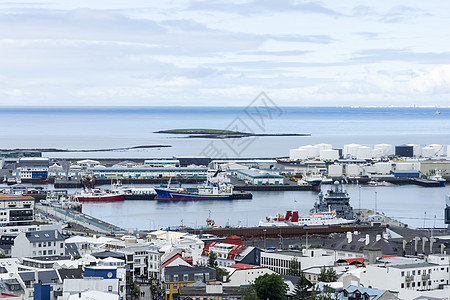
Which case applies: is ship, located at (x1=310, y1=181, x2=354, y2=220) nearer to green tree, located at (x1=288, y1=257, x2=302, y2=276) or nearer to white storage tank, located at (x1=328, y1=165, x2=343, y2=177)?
green tree, located at (x1=288, y1=257, x2=302, y2=276)

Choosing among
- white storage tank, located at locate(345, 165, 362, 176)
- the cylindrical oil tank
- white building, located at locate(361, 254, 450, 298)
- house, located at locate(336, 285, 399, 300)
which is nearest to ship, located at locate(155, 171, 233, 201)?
white storage tank, located at locate(345, 165, 362, 176)

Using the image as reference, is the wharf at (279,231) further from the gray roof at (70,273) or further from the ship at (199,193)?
the ship at (199,193)

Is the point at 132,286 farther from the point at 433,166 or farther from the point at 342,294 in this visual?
the point at 433,166

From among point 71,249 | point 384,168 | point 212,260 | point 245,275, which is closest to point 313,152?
point 384,168

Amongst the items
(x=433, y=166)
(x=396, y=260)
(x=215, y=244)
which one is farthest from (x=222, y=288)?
(x=433, y=166)

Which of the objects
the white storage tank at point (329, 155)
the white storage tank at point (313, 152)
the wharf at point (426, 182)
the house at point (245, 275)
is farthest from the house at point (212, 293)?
the white storage tank at point (313, 152)

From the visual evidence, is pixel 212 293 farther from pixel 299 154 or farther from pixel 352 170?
pixel 299 154

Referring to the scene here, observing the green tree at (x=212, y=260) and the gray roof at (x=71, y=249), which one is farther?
the gray roof at (x=71, y=249)
